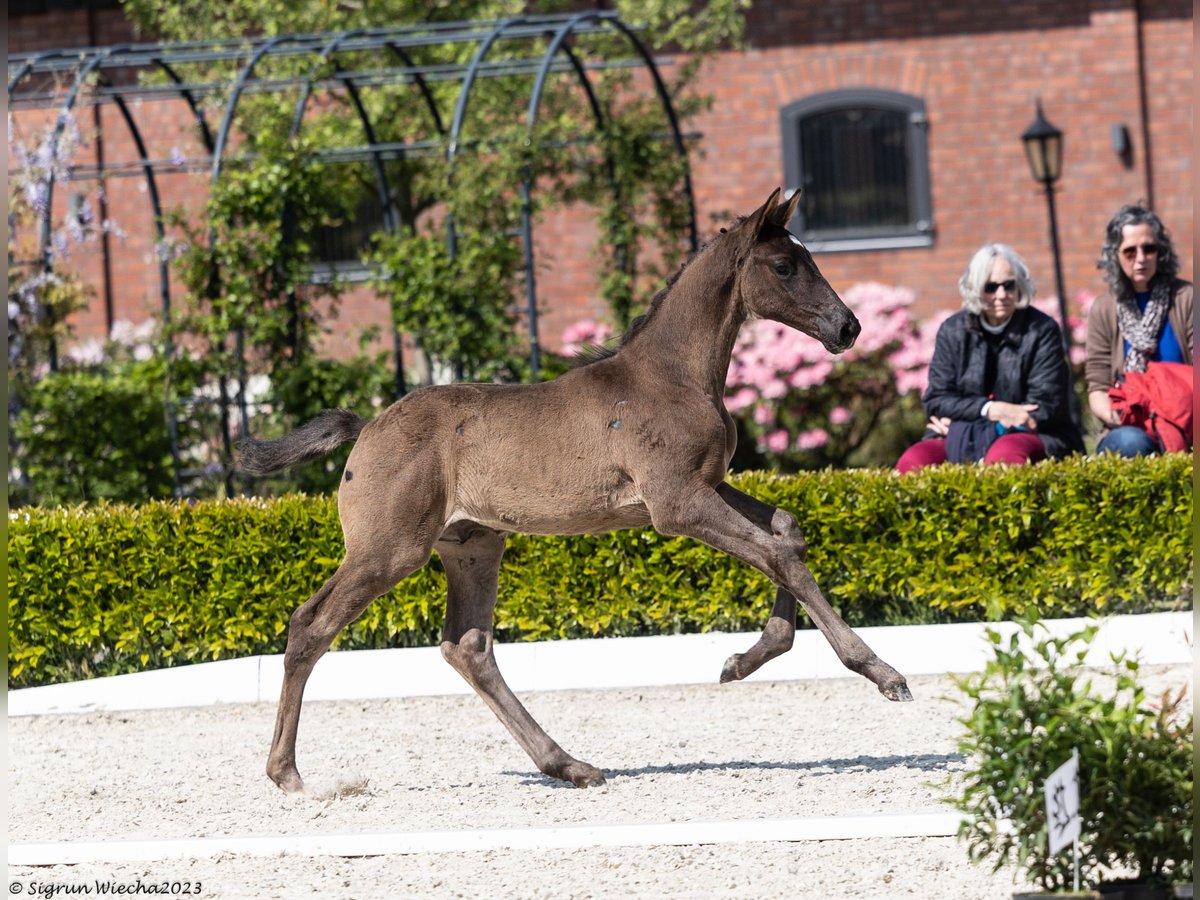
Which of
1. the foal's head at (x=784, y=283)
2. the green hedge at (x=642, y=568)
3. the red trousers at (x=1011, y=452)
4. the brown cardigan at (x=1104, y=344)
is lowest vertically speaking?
the green hedge at (x=642, y=568)

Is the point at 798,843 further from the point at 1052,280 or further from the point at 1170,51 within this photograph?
the point at 1170,51

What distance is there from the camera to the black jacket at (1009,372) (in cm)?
861

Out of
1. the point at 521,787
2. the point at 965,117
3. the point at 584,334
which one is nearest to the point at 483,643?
the point at 521,787

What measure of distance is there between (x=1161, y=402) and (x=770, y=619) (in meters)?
4.13

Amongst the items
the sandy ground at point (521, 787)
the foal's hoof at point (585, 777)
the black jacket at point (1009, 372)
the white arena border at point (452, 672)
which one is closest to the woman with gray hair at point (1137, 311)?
the black jacket at point (1009, 372)

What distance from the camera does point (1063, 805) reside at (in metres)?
3.50

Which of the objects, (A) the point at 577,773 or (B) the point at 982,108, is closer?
(A) the point at 577,773

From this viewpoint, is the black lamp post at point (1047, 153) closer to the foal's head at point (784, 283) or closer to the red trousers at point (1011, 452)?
the red trousers at point (1011, 452)

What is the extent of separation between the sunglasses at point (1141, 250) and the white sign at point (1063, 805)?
19.0ft

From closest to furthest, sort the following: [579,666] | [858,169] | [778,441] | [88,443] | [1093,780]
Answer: [1093,780] < [579,666] < [88,443] < [778,441] < [858,169]

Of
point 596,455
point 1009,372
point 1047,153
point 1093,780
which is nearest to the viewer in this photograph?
point 1093,780

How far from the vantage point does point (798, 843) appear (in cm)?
482

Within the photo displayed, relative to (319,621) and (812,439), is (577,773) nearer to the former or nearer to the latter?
(319,621)

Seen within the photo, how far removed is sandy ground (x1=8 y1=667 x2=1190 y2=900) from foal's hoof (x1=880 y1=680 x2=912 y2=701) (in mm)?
249
